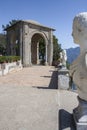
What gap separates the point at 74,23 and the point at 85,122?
5.31ft

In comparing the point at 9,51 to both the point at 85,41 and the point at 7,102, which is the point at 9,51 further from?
the point at 85,41

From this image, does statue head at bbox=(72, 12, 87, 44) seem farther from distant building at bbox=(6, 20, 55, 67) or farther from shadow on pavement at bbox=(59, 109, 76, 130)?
distant building at bbox=(6, 20, 55, 67)

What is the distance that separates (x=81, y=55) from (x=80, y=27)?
1.47ft

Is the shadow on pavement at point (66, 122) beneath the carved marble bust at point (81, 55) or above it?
beneath

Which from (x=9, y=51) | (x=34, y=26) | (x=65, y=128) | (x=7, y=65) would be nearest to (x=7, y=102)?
(x=65, y=128)

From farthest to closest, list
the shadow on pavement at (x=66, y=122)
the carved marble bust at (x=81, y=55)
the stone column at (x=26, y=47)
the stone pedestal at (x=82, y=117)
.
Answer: the stone column at (x=26, y=47)
the shadow on pavement at (x=66, y=122)
the stone pedestal at (x=82, y=117)
the carved marble bust at (x=81, y=55)

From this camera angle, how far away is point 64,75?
1077cm

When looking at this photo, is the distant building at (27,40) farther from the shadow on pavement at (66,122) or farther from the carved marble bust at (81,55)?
the carved marble bust at (81,55)

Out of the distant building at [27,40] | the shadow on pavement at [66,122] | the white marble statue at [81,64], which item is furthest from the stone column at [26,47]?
the white marble statue at [81,64]

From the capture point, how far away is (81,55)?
13.4ft

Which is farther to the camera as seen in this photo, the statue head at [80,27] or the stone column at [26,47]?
the stone column at [26,47]

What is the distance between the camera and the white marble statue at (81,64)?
13.0 feet

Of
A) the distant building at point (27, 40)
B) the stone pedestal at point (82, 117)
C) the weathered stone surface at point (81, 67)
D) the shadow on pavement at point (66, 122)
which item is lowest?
the shadow on pavement at point (66, 122)

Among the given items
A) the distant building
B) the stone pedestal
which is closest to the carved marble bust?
the stone pedestal
